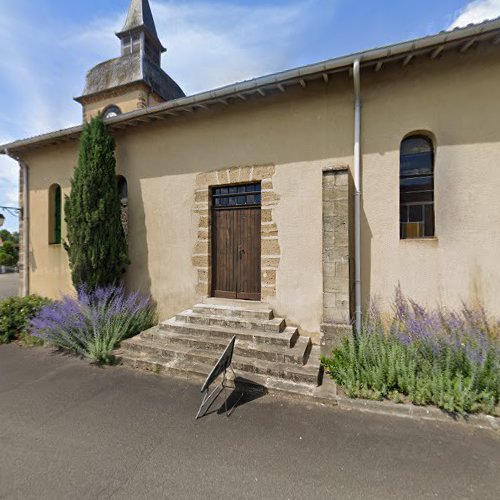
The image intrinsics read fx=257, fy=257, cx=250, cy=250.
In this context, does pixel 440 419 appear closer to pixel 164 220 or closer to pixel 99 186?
pixel 164 220

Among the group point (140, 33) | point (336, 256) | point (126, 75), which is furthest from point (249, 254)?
point (140, 33)

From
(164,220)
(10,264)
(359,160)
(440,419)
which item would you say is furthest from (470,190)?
(10,264)

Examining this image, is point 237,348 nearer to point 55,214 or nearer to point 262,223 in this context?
point 262,223

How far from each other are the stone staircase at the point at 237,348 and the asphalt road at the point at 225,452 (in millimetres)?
373

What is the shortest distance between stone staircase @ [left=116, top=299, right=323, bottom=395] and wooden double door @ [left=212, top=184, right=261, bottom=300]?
318mm

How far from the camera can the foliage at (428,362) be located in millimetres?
2689

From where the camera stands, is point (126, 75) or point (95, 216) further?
point (126, 75)

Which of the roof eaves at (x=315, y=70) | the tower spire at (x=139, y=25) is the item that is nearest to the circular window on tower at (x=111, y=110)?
the tower spire at (x=139, y=25)

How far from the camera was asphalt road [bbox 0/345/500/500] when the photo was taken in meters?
1.87

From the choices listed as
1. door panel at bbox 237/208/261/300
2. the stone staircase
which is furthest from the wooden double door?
the stone staircase

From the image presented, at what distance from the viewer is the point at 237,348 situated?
3.71 m

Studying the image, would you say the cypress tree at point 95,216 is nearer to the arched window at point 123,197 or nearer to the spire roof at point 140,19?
the arched window at point 123,197

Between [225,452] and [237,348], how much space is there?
1.53 m

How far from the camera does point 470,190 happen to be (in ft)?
12.0
